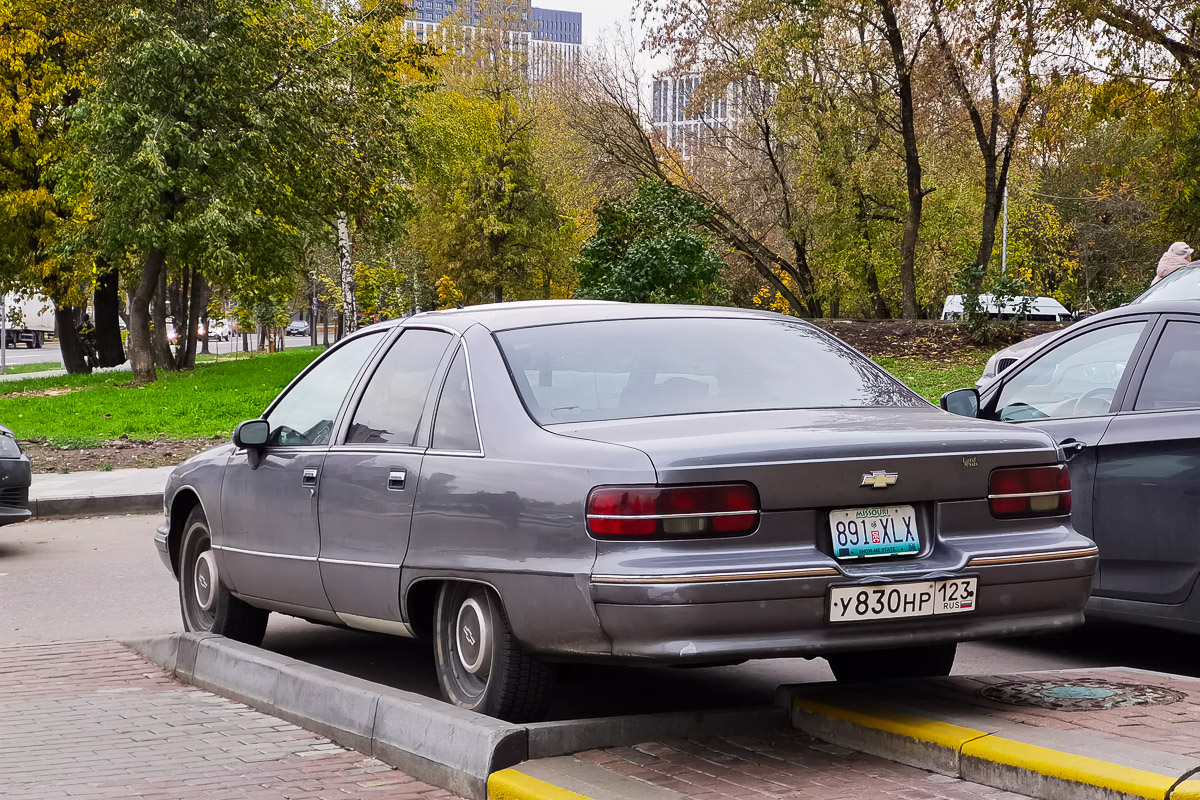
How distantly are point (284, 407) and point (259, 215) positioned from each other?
86.9 ft

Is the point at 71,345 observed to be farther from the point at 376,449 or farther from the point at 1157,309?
the point at 1157,309

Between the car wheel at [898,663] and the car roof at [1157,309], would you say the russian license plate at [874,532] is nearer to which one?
the car wheel at [898,663]

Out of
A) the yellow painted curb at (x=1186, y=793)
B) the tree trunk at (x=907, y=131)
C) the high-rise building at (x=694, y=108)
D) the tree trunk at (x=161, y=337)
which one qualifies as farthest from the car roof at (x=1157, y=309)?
the tree trunk at (x=161, y=337)

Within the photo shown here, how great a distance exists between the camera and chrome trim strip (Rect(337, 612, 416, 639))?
222 inches

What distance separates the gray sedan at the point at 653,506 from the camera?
454cm

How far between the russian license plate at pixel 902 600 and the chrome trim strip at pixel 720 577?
9 centimetres

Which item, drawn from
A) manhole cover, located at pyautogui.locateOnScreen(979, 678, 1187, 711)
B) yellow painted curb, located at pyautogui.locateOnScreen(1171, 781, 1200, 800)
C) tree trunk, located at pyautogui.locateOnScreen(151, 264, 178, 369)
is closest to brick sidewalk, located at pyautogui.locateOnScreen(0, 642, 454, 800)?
manhole cover, located at pyautogui.locateOnScreen(979, 678, 1187, 711)

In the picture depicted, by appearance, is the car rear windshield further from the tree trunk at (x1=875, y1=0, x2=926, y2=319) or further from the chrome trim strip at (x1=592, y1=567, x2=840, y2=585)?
the tree trunk at (x1=875, y1=0, x2=926, y2=319)

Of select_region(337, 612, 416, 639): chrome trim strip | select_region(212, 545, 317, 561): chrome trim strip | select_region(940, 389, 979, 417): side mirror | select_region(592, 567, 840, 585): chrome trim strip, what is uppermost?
select_region(940, 389, 979, 417): side mirror

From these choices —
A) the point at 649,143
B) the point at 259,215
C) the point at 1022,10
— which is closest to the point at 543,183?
the point at 649,143

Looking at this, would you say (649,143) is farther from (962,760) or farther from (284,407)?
(962,760)

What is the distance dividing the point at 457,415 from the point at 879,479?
1.65 metres

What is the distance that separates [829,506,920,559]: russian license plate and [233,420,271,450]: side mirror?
10.0 feet

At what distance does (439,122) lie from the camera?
42969 mm
